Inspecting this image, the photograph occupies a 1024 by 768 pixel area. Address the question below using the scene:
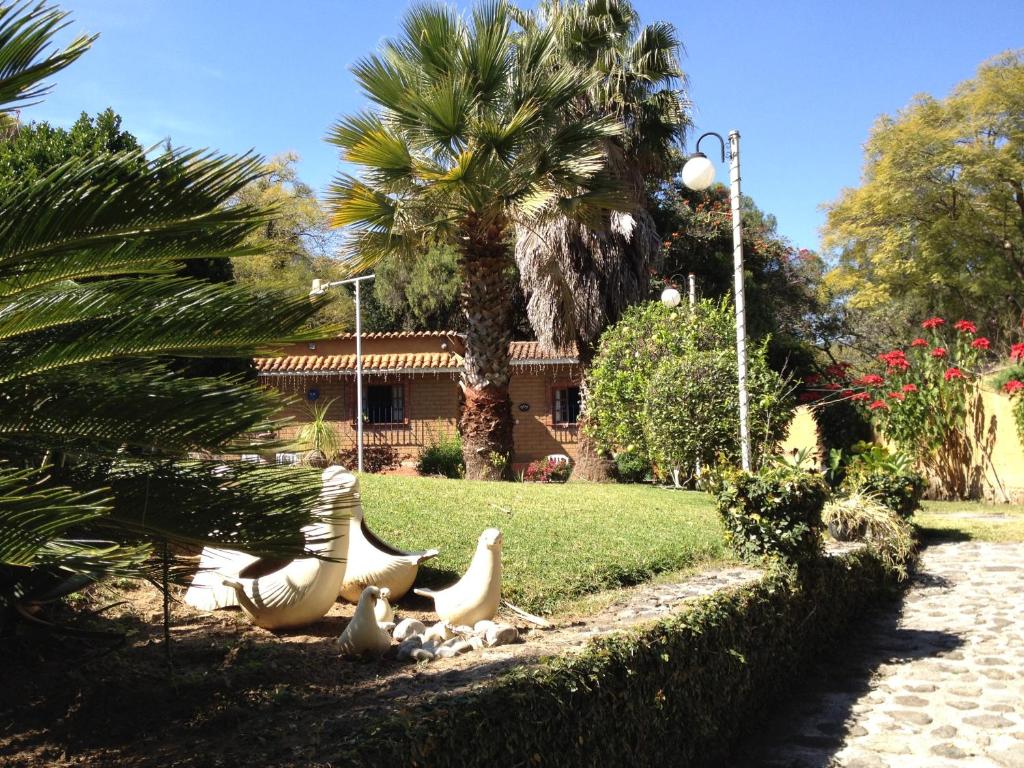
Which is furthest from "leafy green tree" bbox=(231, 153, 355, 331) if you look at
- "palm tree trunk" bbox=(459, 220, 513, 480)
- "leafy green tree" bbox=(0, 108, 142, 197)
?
"leafy green tree" bbox=(0, 108, 142, 197)

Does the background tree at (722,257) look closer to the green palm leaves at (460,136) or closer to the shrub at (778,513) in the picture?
the green palm leaves at (460,136)

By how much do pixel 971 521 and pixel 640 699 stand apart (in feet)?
37.5

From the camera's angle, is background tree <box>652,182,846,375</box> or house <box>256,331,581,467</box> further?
background tree <box>652,182,846,375</box>

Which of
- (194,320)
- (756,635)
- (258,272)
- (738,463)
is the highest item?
(258,272)

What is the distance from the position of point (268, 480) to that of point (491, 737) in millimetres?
1360

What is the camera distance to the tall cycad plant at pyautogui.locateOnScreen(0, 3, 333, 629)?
2678mm

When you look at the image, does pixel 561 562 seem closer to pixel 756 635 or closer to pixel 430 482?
pixel 756 635

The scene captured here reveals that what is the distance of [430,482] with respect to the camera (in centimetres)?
1298

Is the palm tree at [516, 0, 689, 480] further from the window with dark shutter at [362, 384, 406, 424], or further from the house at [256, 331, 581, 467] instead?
the window with dark shutter at [362, 384, 406, 424]

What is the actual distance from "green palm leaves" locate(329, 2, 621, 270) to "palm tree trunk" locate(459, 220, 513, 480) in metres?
0.74

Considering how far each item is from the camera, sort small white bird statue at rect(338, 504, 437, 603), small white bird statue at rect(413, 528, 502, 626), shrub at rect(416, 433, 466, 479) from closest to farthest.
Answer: small white bird statue at rect(413, 528, 502, 626)
small white bird statue at rect(338, 504, 437, 603)
shrub at rect(416, 433, 466, 479)

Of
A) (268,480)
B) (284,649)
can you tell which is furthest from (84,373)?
(284,649)

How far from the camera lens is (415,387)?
2500 cm

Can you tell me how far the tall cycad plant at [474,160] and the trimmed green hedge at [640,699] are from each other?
8.32 m
